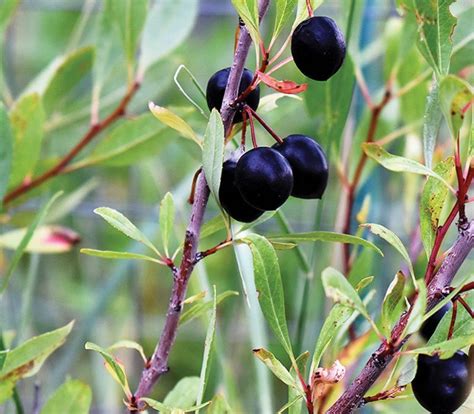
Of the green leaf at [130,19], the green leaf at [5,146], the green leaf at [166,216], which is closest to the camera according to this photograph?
the green leaf at [166,216]

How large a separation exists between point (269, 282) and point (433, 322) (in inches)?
3.1

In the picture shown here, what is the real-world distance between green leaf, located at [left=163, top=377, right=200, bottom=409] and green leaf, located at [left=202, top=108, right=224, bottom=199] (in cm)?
16

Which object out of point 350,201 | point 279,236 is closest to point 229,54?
point 350,201

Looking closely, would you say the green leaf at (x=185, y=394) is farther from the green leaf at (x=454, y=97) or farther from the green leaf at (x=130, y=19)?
the green leaf at (x=130, y=19)

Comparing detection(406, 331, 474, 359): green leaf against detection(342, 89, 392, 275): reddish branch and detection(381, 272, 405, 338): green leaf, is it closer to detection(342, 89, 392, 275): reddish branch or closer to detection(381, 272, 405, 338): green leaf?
detection(381, 272, 405, 338): green leaf

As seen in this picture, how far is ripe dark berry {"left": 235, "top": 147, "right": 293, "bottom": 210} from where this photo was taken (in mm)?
384

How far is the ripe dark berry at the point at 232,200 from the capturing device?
1.36ft

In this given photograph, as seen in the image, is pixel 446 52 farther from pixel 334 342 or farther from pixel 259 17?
pixel 334 342

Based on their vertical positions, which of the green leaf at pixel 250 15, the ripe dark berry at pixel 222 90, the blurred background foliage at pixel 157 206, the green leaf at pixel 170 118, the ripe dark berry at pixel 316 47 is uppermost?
the green leaf at pixel 250 15

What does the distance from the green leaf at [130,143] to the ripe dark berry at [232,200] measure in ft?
1.07

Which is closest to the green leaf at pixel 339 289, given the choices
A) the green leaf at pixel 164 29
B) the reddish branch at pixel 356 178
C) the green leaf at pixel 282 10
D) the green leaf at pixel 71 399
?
the green leaf at pixel 282 10

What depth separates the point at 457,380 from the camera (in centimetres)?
39

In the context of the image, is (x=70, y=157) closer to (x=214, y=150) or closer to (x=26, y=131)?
(x=26, y=131)

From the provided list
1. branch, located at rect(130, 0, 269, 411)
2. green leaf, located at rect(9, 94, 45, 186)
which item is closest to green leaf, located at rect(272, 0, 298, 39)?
branch, located at rect(130, 0, 269, 411)
